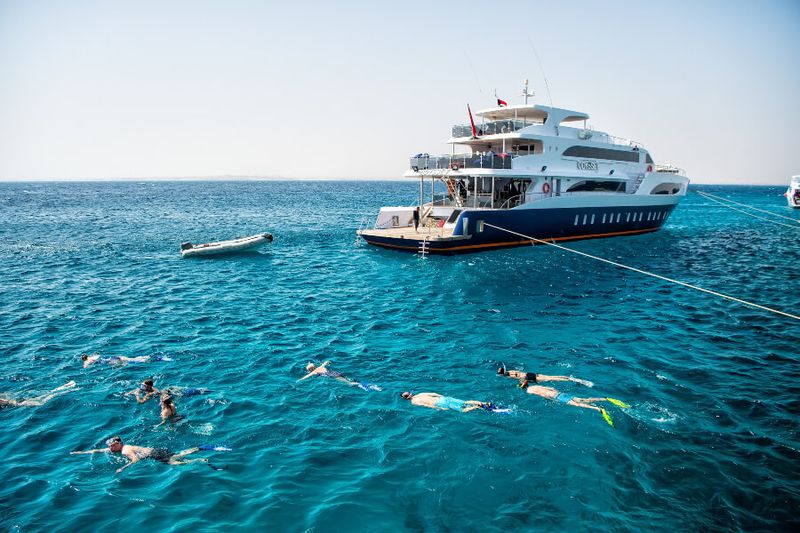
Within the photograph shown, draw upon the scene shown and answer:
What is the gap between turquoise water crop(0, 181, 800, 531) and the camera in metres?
8.94

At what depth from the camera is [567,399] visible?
12570 mm

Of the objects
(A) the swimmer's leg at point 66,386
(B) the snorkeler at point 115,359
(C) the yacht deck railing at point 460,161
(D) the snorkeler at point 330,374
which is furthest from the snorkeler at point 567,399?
(C) the yacht deck railing at point 460,161

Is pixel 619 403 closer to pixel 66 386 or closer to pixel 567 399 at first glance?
pixel 567 399

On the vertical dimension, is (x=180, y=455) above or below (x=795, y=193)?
below

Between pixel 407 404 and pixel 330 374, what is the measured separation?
2.86m

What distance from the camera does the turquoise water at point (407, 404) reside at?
8.94 metres

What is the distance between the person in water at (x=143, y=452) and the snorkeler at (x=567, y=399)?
8.26 m

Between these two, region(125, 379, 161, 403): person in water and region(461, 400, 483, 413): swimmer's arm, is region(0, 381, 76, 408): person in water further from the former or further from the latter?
region(461, 400, 483, 413): swimmer's arm

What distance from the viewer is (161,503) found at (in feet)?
29.7

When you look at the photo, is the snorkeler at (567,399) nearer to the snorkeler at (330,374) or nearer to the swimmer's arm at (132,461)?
the snorkeler at (330,374)

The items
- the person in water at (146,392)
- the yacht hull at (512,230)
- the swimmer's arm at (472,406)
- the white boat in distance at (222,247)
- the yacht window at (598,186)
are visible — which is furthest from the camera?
the yacht window at (598,186)

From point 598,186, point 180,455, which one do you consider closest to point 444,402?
point 180,455

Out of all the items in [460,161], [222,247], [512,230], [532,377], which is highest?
[460,161]

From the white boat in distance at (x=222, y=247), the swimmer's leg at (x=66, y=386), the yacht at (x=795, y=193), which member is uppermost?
the yacht at (x=795, y=193)
